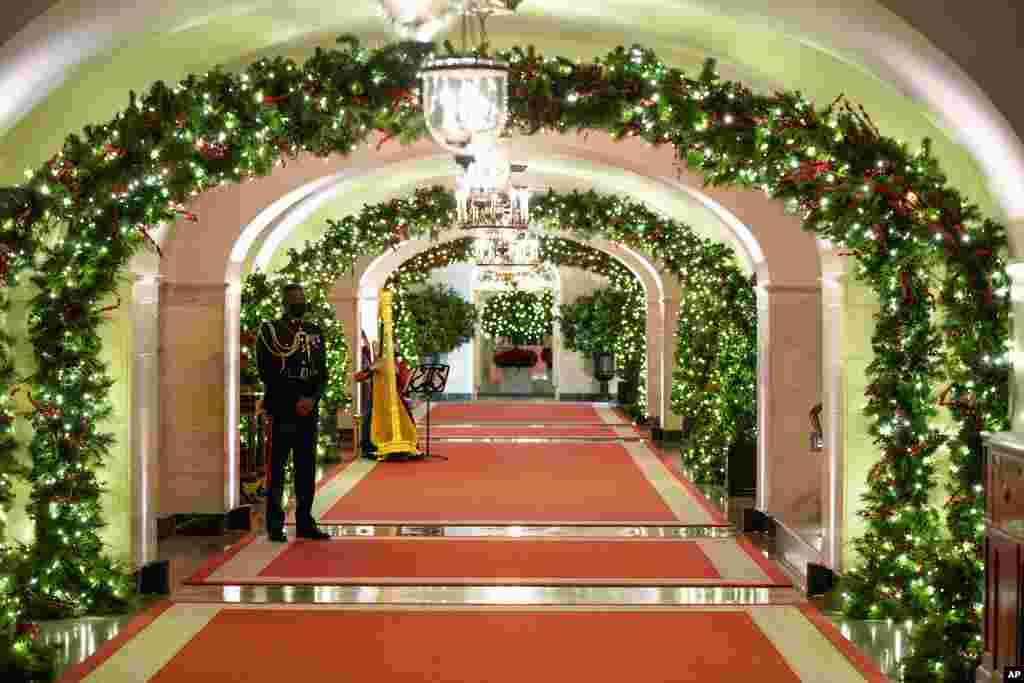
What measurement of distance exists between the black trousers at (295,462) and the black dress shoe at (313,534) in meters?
0.03

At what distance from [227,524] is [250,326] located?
1.97 metres

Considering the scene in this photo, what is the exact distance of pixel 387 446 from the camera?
18047mm

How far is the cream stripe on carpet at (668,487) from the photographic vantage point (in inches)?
516

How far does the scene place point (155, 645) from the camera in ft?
25.3

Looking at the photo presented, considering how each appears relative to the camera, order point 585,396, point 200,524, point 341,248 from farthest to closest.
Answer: point 585,396
point 341,248
point 200,524

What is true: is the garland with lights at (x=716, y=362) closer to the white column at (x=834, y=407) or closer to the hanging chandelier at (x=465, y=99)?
the white column at (x=834, y=407)

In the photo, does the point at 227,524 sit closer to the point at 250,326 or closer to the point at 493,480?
the point at 250,326

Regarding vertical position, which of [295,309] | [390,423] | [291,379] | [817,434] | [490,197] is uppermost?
[490,197]

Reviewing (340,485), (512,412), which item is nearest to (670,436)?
(340,485)

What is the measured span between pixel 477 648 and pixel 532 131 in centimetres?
311

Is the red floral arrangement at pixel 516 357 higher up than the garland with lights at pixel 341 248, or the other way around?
the garland with lights at pixel 341 248

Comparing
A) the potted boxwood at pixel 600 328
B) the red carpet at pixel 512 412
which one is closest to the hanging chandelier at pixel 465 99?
the red carpet at pixel 512 412

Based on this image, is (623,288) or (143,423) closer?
(143,423)

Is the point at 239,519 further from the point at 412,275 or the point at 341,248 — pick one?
the point at 412,275
